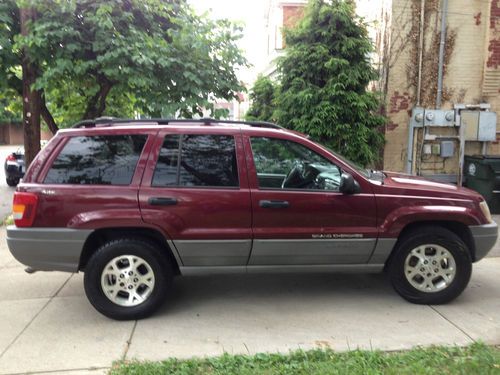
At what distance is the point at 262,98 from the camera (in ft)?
43.3

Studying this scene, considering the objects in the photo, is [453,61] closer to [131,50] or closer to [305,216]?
[131,50]

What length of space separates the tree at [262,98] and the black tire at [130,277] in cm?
880

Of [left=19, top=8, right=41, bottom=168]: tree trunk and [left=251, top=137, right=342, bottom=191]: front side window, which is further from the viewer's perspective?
[left=19, top=8, right=41, bottom=168]: tree trunk

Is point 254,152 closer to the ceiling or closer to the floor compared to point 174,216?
closer to the ceiling

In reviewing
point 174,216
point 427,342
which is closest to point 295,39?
point 174,216

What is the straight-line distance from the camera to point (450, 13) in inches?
368

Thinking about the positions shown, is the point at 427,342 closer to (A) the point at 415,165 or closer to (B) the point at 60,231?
(B) the point at 60,231

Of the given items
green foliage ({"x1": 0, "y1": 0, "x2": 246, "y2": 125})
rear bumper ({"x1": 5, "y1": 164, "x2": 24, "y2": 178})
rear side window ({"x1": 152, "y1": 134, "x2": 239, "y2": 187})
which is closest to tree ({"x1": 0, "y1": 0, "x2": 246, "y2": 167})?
green foliage ({"x1": 0, "y1": 0, "x2": 246, "y2": 125})

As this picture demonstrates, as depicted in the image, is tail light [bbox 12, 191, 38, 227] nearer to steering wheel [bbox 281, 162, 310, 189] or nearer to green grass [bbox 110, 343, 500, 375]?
green grass [bbox 110, 343, 500, 375]

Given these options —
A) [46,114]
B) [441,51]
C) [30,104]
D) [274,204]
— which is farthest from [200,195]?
[441,51]

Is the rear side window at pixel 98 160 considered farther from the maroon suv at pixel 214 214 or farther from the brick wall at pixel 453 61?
the brick wall at pixel 453 61

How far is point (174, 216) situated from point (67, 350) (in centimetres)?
137

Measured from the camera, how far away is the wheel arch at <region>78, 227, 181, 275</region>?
402cm

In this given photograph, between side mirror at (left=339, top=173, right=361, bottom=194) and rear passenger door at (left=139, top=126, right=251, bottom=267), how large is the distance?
2.86ft
